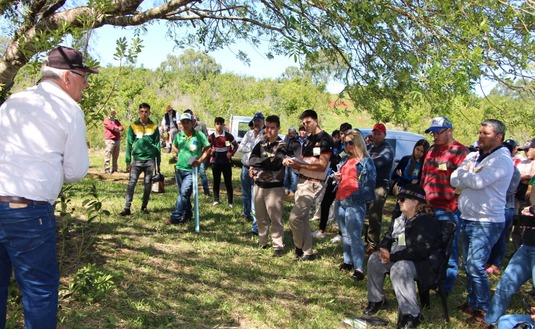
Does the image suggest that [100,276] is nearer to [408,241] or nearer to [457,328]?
[408,241]

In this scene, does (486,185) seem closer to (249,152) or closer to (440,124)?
(440,124)

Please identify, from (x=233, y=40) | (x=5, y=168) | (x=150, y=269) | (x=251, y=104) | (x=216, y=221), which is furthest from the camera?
(x=251, y=104)

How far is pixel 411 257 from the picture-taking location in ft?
14.4

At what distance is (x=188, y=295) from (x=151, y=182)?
12.0ft

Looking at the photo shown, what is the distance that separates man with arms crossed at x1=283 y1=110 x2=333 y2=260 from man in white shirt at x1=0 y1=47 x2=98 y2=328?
3.55 m

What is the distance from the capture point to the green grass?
4254mm

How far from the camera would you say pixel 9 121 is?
8.68 ft

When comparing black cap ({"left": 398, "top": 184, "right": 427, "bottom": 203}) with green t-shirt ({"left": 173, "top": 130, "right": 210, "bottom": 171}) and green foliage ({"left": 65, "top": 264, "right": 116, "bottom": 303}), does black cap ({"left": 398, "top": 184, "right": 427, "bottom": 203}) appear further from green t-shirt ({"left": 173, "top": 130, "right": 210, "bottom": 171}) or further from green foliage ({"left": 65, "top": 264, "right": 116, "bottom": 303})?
green t-shirt ({"left": 173, "top": 130, "right": 210, "bottom": 171})

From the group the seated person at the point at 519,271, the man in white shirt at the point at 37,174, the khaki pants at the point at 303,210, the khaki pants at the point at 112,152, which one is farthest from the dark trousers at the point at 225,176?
the man in white shirt at the point at 37,174

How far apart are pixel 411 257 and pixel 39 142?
332 centimetres

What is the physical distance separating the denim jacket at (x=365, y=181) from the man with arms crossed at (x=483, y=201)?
1.21 metres

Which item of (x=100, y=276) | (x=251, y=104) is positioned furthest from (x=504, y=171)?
(x=251, y=104)

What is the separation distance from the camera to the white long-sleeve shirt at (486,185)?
433 centimetres

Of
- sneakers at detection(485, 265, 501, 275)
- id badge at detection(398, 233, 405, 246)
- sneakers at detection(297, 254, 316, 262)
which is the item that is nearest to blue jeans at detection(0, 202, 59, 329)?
id badge at detection(398, 233, 405, 246)
